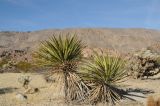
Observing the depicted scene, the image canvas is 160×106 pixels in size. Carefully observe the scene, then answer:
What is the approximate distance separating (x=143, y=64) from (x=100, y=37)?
98.3 metres

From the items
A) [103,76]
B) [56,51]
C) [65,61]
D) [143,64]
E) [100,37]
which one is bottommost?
[103,76]

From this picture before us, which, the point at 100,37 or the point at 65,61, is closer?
the point at 65,61

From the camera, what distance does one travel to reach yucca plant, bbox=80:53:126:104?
12789 millimetres

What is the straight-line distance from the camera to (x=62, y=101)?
530 inches

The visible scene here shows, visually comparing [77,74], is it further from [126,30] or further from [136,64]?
[126,30]

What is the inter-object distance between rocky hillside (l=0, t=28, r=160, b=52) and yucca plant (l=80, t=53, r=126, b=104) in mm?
96095

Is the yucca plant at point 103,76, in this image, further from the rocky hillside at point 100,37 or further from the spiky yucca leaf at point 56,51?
the rocky hillside at point 100,37

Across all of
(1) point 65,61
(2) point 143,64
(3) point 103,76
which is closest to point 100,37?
(2) point 143,64

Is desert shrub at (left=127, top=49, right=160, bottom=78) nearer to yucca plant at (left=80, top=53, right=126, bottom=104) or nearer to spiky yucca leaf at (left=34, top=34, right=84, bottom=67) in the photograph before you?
yucca plant at (left=80, top=53, right=126, bottom=104)

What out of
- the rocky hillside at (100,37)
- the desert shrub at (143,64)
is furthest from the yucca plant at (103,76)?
the rocky hillside at (100,37)

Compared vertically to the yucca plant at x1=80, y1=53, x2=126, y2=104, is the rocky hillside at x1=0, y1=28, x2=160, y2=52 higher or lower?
higher

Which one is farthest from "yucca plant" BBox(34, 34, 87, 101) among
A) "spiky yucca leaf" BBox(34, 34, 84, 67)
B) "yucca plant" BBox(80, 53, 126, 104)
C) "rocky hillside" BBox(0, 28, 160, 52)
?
"rocky hillside" BBox(0, 28, 160, 52)

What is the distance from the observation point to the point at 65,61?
13375mm

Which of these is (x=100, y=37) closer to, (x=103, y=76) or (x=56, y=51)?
(x=56, y=51)
